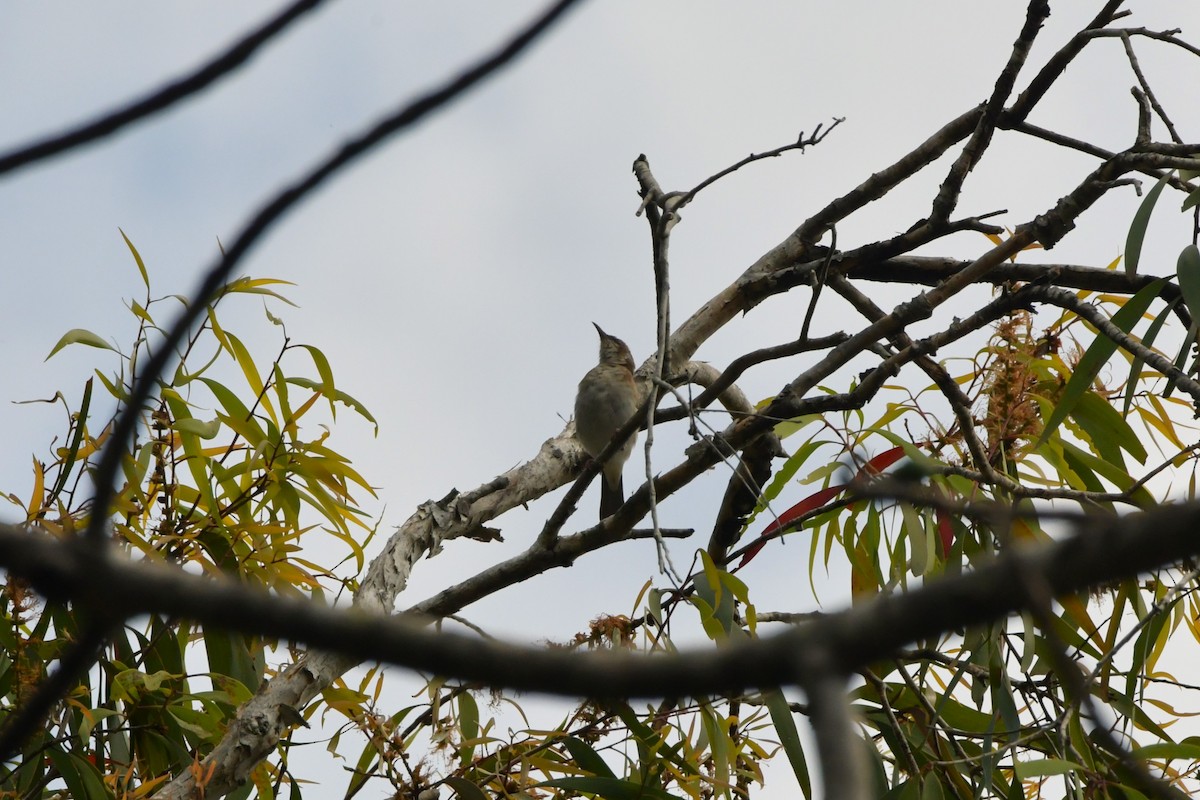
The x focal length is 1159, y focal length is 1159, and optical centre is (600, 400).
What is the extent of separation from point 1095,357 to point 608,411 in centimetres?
275

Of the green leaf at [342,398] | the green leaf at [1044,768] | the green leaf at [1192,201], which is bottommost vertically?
the green leaf at [1044,768]

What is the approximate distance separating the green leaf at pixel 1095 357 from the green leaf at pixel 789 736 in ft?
2.76

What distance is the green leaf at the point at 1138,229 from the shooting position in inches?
97.1

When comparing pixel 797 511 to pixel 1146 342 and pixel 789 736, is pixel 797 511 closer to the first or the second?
pixel 789 736

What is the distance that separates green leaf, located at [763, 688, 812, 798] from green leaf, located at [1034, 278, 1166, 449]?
0.84 metres

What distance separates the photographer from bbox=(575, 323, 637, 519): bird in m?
4.86

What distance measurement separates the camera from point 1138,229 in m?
2.50

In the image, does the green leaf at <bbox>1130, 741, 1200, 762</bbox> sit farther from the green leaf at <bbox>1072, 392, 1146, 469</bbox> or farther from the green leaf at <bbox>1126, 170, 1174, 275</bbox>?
the green leaf at <bbox>1126, 170, 1174, 275</bbox>

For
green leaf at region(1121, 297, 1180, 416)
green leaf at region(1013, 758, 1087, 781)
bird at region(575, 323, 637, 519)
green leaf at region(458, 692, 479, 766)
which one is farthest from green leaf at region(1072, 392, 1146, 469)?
bird at region(575, 323, 637, 519)

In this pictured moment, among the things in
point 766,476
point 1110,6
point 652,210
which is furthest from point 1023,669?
point 1110,6

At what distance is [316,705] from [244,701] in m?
0.18

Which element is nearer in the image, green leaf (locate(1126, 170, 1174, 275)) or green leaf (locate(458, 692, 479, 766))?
green leaf (locate(1126, 170, 1174, 275))

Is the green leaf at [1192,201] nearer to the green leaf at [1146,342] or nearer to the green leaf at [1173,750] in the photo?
the green leaf at [1146,342]

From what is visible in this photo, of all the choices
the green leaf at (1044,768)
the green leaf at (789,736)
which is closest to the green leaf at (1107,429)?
the green leaf at (1044,768)
